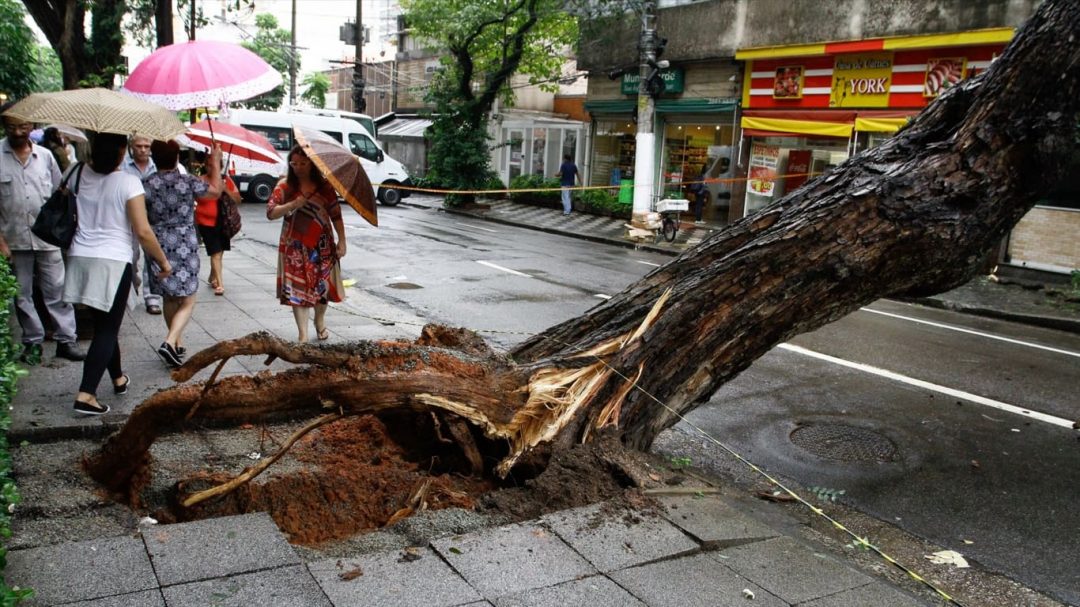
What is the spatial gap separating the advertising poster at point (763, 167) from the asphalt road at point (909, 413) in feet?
25.2

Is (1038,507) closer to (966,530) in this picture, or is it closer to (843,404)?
(966,530)

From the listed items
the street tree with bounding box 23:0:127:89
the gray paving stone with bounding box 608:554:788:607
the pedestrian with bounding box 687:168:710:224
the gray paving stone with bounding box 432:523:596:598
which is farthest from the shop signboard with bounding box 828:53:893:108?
the gray paving stone with bounding box 432:523:596:598

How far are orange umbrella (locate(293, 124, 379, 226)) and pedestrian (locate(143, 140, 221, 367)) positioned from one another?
92 cm

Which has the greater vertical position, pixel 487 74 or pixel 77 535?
pixel 487 74

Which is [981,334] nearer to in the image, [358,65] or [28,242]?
[28,242]

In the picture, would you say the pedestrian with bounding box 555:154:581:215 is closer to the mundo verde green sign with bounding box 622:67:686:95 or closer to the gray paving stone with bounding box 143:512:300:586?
the mundo verde green sign with bounding box 622:67:686:95

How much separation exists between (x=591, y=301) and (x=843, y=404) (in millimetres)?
4428

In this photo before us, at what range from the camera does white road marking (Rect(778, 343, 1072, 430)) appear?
6535 millimetres

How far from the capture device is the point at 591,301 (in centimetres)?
1070

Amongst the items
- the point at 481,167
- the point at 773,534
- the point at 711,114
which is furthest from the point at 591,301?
the point at 481,167

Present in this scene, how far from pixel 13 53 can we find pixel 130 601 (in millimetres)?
10535

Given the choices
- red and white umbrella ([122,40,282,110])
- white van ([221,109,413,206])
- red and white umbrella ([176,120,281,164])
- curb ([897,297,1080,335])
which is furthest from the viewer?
white van ([221,109,413,206])

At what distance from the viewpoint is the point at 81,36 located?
967 centimetres

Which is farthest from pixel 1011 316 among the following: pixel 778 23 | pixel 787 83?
pixel 778 23
